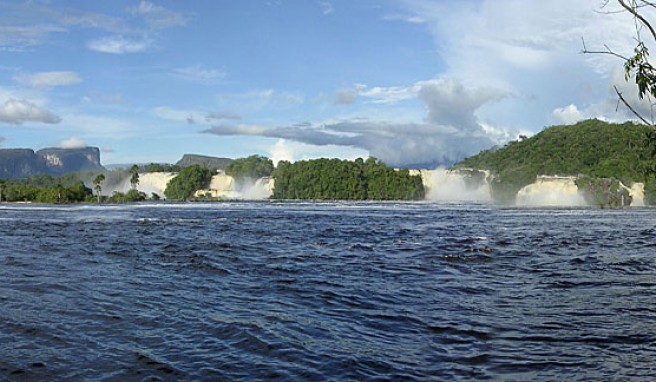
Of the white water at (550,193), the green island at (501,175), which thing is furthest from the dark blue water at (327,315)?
the white water at (550,193)

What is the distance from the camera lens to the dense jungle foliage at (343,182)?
177 m

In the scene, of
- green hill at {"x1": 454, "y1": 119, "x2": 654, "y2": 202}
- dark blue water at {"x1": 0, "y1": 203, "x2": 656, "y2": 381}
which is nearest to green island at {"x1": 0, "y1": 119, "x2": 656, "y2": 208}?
green hill at {"x1": 454, "y1": 119, "x2": 654, "y2": 202}

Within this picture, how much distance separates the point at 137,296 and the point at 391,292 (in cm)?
556

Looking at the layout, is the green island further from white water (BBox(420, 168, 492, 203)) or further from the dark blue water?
the dark blue water

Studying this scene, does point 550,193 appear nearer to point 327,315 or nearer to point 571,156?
point 571,156

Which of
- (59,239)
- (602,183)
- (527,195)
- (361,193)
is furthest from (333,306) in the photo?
(361,193)

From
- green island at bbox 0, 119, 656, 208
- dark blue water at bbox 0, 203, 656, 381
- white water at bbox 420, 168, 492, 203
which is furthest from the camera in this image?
white water at bbox 420, 168, 492, 203

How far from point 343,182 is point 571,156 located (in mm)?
75658

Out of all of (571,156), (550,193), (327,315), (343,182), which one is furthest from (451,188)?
(327,315)

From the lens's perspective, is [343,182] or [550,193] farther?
[343,182]

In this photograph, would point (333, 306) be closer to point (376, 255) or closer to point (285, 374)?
point (285, 374)

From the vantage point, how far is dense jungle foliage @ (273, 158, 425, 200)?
176875 mm

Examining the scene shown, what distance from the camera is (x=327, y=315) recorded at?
11.2 meters

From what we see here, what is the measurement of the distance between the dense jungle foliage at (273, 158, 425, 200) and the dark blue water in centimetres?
15489
